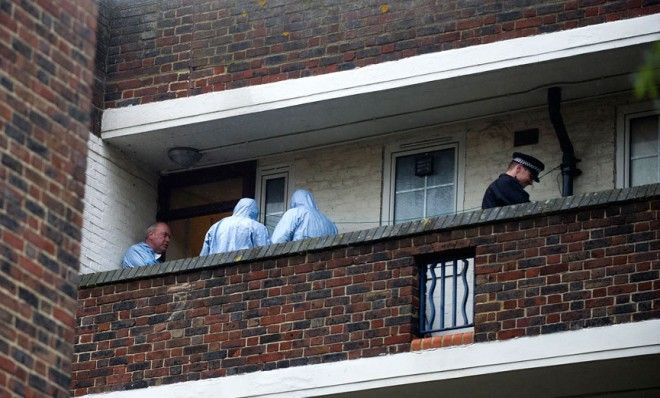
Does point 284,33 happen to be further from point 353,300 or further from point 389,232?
point 353,300

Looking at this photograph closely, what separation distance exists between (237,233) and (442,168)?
209cm

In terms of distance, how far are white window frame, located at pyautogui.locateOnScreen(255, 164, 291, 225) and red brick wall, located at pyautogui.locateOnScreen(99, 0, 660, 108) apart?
114 cm

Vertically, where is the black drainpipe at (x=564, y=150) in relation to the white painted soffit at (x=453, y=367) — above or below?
above

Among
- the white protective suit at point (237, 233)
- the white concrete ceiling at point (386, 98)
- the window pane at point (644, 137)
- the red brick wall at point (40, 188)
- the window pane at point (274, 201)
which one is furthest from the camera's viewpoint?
the window pane at point (274, 201)

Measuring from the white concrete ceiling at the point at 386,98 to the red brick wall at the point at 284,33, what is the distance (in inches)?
5.9

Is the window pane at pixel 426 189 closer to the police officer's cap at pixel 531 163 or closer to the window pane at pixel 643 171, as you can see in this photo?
the police officer's cap at pixel 531 163

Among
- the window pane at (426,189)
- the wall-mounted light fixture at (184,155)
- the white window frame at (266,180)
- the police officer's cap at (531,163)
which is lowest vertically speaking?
the police officer's cap at (531,163)

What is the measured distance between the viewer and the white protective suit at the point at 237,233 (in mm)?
21984

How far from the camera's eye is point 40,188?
13312mm

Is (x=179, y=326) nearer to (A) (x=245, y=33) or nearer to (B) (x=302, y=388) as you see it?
(B) (x=302, y=388)

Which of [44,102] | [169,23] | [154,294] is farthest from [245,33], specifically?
[44,102]

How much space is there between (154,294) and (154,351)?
56 cm

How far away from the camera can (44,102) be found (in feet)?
44.3

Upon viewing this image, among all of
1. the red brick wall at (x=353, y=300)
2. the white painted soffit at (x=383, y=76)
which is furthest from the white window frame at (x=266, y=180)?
the red brick wall at (x=353, y=300)
